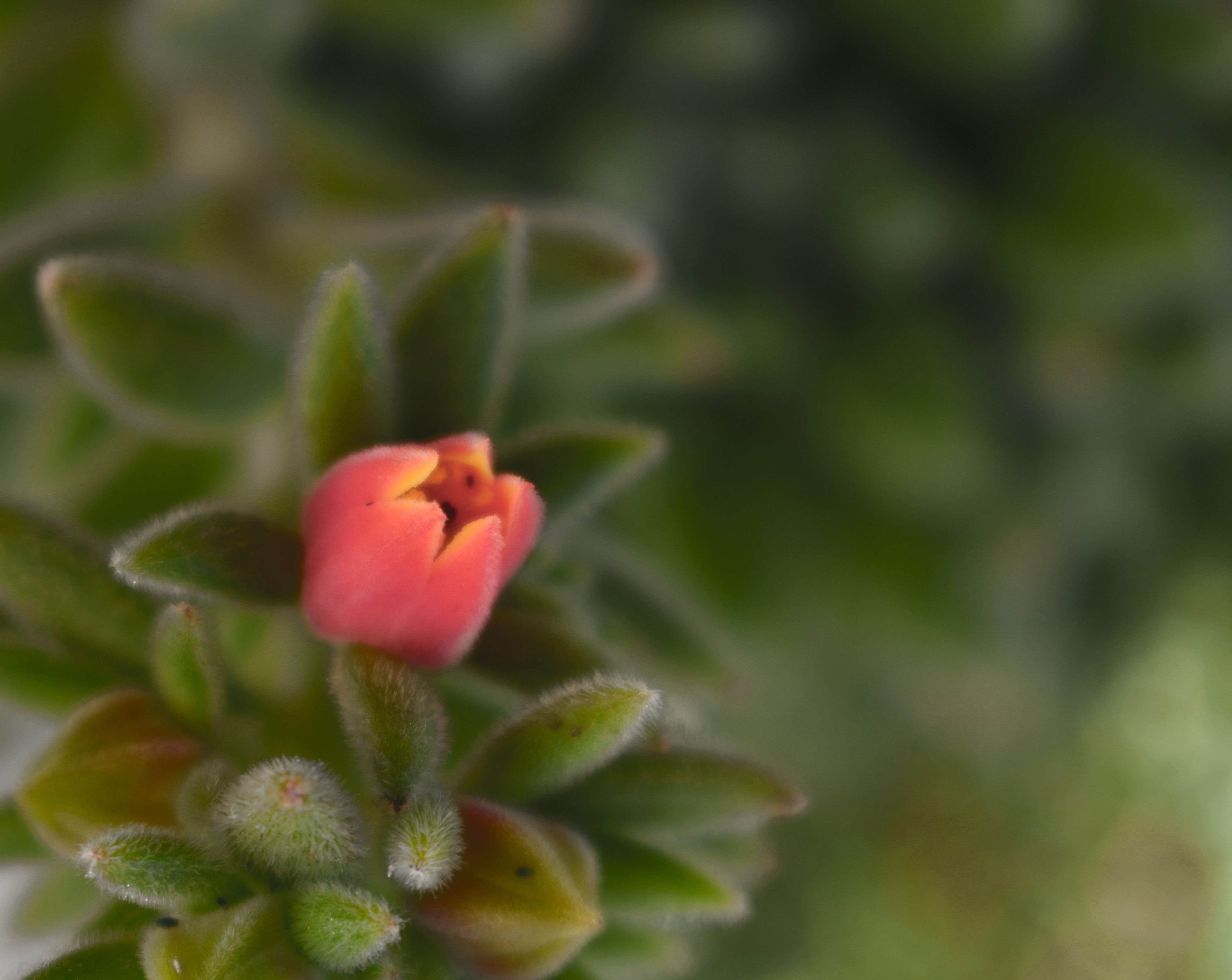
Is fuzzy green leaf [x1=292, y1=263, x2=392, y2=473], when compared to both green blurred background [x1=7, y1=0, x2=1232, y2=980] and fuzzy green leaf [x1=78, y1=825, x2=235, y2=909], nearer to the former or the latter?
fuzzy green leaf [x1=78, y1=825, x2=235, y2=909]

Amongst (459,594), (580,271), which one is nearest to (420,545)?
(459,594)

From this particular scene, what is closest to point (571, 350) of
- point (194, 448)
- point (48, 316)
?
point (194, 448)

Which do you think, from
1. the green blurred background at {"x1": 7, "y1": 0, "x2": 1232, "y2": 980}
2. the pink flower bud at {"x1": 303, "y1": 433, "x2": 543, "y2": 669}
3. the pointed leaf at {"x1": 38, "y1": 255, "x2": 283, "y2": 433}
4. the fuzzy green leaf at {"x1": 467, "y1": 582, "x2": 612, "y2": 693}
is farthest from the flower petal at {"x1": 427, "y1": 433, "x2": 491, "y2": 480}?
the green blurred background at {"x1": 7, "y1": 0, "x2": 1232, "y2": 980}

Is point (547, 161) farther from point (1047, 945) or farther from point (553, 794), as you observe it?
point (1047, 945)

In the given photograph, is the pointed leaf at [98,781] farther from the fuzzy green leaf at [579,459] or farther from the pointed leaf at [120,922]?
the fuzzy green leaf at [579,459]

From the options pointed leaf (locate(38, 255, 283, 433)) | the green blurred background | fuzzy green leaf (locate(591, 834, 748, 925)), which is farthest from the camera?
the green blurred background
